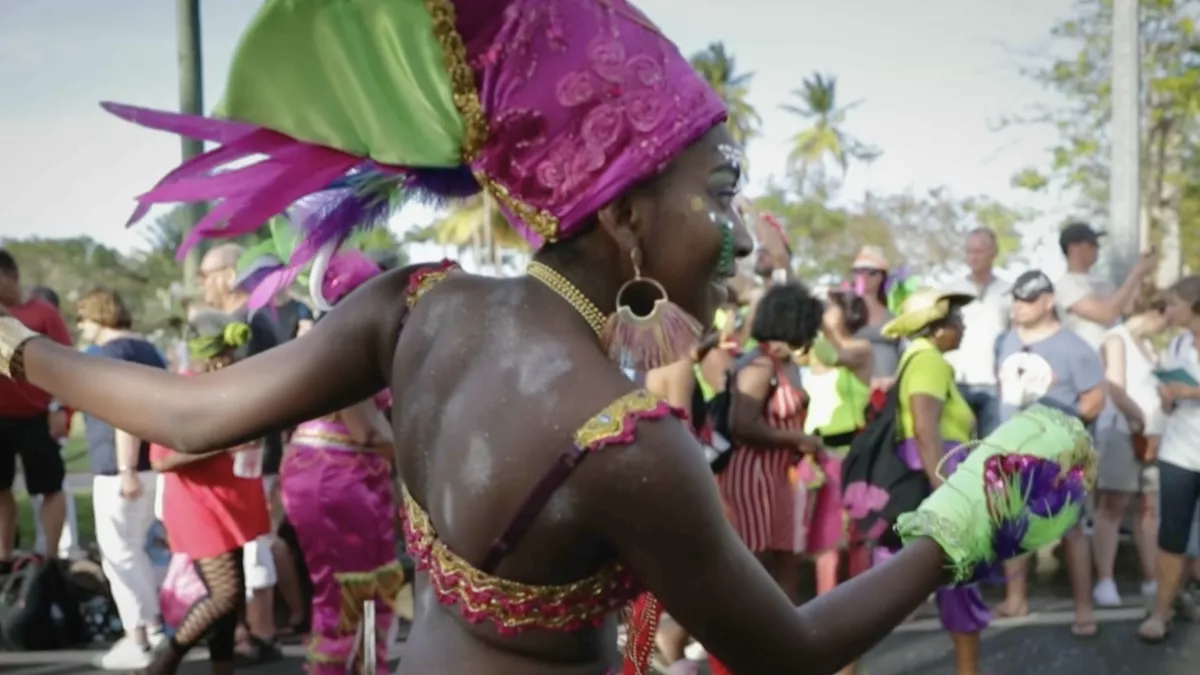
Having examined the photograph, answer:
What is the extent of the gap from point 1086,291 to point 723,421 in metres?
2.99

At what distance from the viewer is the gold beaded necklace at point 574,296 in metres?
1.58

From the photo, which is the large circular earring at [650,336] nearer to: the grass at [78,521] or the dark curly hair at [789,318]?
the dark curly hair at [789,318]

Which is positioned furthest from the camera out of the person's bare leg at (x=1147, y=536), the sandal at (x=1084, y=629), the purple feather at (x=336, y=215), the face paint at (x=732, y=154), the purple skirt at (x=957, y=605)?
the person's bare leg at (x=1147, y=536)

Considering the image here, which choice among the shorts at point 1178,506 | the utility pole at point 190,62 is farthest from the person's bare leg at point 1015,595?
the utility pole at point 190,62

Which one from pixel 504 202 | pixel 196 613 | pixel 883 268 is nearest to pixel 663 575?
pixel 504 202

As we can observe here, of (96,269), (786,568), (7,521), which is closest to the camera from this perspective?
(786,568)

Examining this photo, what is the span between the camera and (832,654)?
61.7 inches

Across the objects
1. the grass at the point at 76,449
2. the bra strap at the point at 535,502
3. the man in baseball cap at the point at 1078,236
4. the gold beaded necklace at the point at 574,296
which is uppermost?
the gold beaded necklace at the point at 574,296

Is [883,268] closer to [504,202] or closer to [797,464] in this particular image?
[797,464]

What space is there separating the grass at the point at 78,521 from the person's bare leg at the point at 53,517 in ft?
3.93

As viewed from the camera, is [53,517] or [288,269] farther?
[53,517]

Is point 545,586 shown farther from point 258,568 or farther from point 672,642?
point 258,568

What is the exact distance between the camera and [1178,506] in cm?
611

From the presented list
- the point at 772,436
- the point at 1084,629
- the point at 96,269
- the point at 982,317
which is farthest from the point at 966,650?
the point at 96,269
